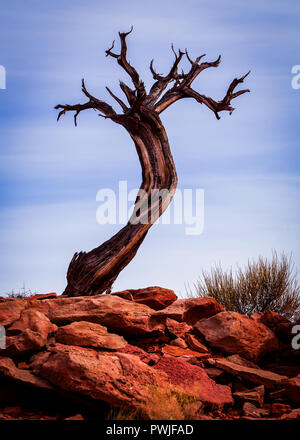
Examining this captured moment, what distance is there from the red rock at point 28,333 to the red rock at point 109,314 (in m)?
0.46

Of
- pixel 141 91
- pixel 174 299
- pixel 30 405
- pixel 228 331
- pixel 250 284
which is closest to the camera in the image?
pixel 30 405

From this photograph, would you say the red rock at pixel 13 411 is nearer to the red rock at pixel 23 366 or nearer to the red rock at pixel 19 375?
the red rock at pixel 19 375

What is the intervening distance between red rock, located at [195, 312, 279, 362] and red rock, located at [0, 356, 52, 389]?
3.07 m

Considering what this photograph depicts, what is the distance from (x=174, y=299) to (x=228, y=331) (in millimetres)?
1596

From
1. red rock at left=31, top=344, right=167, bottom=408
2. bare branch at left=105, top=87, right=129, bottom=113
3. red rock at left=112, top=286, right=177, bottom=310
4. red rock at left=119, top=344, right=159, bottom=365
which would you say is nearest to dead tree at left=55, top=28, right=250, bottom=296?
bare branch at left=105, top=87, right=129, bottom=113

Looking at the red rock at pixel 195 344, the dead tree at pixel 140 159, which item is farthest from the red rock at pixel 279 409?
the dead tree at pixel 140 159

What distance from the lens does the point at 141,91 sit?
10219 millimetres

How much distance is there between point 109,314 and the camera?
7.04 meters

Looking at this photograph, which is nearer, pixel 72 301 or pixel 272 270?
pixel 72 301

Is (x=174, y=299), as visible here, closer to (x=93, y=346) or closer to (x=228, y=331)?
(x=228, y=331)

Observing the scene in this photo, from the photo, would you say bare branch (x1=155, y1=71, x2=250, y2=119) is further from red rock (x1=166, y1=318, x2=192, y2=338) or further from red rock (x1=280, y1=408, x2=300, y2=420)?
red rock (x1=280, y1=408, x2=300, y2=420)

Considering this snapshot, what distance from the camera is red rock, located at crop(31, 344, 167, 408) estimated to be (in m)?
5.33
